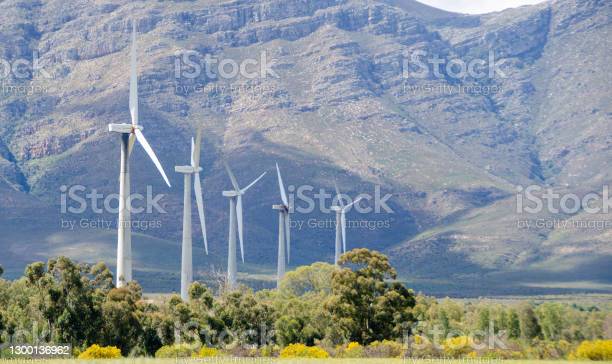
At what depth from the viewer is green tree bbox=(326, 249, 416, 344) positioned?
11581 centimetres

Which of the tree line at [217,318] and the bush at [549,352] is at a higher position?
the tree line at [217,318]

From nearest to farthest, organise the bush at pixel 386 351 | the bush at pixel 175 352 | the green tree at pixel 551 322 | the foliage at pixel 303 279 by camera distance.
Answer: the bush at pixel 386 351 < the bush at pixel 175 352 < the green tree at pixel 551 322 < the foliage at pixel 303 279

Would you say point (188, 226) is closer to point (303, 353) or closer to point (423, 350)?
point (303, 353)

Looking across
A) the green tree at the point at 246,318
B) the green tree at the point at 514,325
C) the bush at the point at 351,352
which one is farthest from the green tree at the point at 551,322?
the bush at the point at 351,352

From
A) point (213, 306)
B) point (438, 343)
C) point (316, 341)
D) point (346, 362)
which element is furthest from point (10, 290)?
point (346, 362)

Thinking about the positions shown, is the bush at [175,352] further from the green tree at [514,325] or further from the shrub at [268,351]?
the green tree at [514,325]

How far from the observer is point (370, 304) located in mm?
117938

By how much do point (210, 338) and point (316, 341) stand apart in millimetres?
9792

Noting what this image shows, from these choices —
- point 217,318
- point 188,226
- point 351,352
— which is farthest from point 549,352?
point 188,226

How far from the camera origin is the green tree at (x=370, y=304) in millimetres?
115812

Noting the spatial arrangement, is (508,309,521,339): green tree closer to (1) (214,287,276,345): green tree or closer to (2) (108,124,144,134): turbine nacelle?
(1) (214,287,276,345): green tree

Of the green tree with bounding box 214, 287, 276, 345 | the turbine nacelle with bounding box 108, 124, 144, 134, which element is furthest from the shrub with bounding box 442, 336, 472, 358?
the turbine nacelle with bounding box 108, 124, 144, 134

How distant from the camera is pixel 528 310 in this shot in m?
153

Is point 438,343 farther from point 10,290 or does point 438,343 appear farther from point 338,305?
point 10,290
